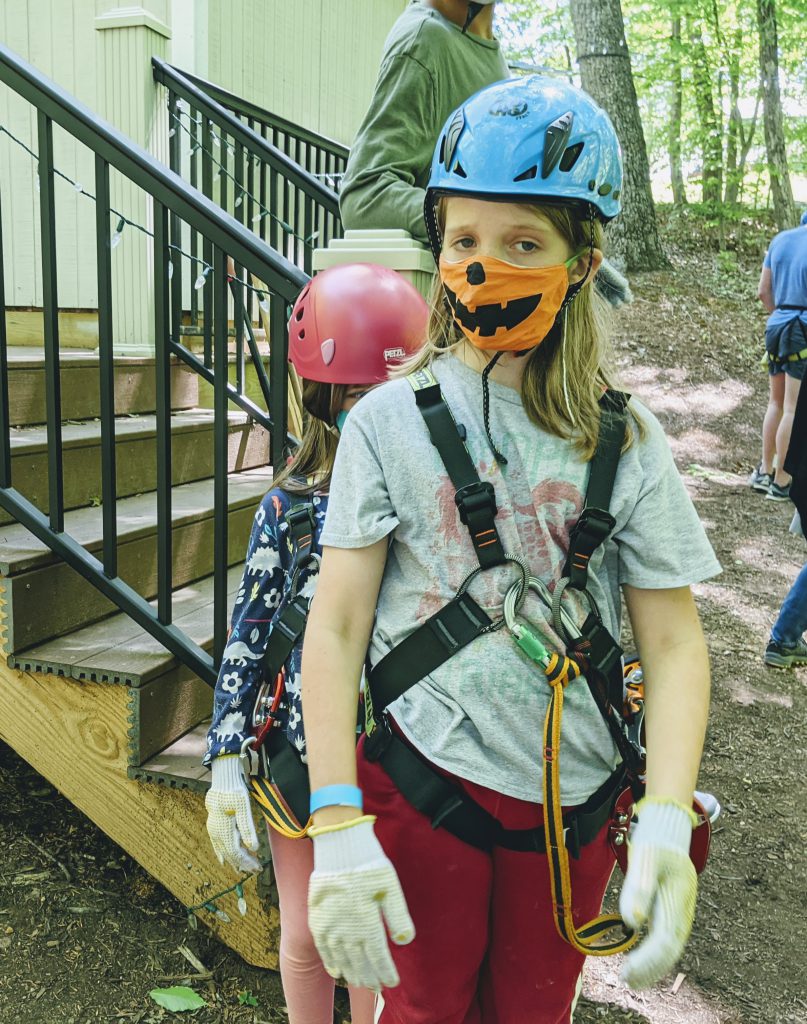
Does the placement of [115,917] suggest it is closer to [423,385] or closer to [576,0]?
[423,385]

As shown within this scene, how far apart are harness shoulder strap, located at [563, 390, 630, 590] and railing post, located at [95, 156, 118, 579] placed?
1.70 metres

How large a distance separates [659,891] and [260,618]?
1041 mm

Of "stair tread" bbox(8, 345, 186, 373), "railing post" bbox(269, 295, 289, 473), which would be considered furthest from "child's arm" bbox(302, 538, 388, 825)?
"stair tread" bbox(8, 345, 186, 373)

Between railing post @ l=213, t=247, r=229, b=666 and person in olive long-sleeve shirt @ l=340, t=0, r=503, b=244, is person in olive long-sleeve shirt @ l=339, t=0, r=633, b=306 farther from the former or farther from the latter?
railing post @ l=213, t=247, r=229, b=666

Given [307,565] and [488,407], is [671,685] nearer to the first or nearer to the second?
[488,407]

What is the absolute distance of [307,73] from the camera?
8.02 m

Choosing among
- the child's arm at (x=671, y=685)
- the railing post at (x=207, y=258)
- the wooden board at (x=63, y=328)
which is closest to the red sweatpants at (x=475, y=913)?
the child's arm at (x=671, y=685)

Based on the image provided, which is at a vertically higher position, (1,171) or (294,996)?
(1,171)

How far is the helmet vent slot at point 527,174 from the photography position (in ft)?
4.82

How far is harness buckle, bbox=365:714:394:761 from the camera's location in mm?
1585

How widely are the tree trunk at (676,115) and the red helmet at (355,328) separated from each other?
15264 mm

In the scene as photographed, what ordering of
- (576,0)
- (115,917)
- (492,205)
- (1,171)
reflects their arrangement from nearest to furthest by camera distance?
(492,205) → (115,917) → (1,171) → (576,0)

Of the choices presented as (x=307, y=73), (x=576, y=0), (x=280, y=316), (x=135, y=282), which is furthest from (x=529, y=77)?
(x=576, y=0)

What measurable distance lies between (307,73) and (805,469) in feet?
18.6
